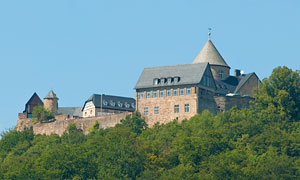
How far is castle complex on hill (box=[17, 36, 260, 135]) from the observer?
415ft

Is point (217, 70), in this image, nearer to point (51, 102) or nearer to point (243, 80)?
point (243, 80)

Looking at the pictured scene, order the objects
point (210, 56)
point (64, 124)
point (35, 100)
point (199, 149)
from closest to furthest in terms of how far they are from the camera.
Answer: point (199, 149)
point (210, 56)
point (64, 124)
point (35, 100)

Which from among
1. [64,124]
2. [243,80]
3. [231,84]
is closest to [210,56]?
[231,84]

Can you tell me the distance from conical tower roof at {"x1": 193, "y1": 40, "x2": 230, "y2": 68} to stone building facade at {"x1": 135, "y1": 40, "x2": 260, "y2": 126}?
4557 millimetres

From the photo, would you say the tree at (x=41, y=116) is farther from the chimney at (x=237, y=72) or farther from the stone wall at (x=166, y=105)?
the chimney at (x=237, y=72)

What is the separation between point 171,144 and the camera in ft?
401

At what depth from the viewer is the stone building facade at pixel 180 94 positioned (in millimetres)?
126312

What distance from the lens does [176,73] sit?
129 meters

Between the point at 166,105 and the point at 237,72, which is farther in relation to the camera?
the point at 237,72

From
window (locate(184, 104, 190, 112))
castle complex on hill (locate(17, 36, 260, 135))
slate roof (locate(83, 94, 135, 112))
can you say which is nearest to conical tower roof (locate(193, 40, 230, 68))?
castle complex on hill (locate(17, 36, 260, 135))

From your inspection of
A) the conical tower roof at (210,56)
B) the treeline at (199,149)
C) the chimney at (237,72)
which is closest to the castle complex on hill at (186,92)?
the conical tower roof at (210,56)

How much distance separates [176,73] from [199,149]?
1482 centimetres

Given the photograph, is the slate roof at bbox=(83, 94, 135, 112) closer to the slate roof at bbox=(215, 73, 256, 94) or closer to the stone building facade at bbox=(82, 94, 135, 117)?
the stone building facade at bbox=(82, 94, 135, 117)

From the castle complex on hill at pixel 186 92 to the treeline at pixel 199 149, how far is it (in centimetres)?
177
